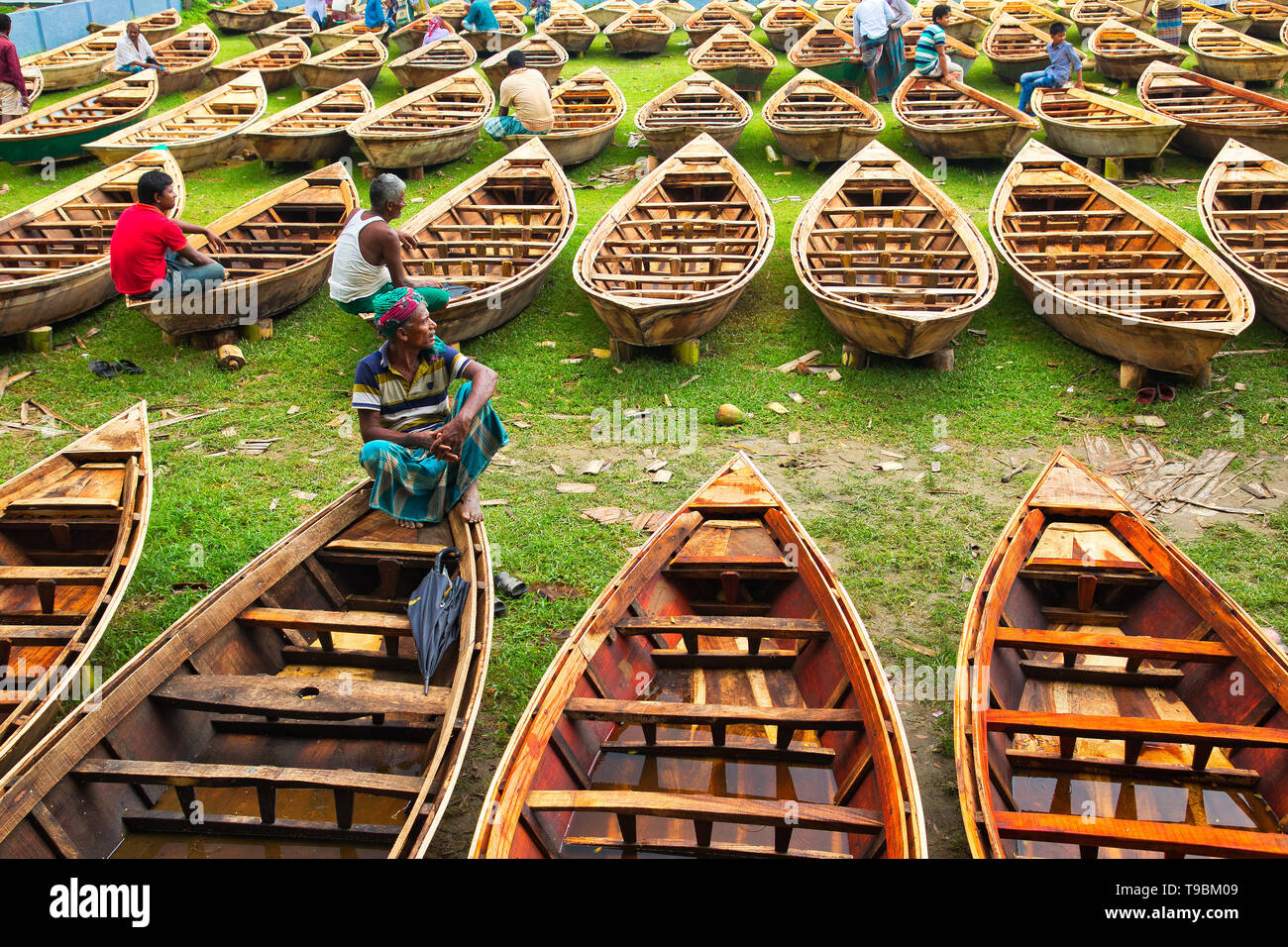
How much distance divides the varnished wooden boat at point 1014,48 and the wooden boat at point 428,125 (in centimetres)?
956

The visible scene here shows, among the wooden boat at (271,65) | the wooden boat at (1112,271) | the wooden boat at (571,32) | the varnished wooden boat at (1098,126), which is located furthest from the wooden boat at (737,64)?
the wooden boat at (271,65)

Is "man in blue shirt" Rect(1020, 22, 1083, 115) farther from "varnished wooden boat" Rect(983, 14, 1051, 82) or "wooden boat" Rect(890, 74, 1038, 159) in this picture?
"varnished wooden boat" Rect(983, 14, 1051, 82)

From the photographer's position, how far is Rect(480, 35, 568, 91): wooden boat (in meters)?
16.3

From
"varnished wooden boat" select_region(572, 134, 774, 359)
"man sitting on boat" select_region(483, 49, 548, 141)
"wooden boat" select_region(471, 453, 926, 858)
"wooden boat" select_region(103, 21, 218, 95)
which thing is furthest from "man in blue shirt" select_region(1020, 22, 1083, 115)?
"wooden boat" select_region(103, 21, 218, 95)

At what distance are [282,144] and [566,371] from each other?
709 cm

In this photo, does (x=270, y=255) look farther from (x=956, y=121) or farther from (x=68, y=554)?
(x=956, y=121)

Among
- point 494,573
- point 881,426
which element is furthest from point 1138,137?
point 494,573

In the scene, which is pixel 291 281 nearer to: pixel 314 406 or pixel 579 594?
pixel 314 406

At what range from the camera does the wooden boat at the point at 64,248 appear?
815cm

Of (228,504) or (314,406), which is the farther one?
(314,406)

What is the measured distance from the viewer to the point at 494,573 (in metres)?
5.76

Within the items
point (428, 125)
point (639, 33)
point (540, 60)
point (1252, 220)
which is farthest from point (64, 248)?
point (639, 33)

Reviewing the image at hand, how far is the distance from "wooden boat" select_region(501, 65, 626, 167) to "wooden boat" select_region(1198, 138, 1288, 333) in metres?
7.79

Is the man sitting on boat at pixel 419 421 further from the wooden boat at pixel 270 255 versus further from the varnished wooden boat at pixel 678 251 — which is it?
the wooden boat at pixel 270 255
